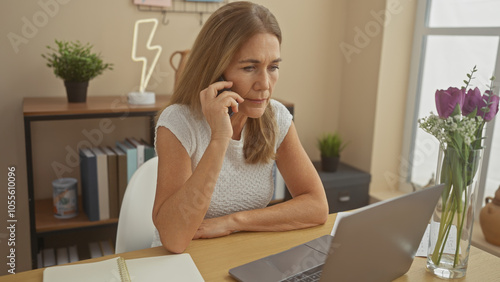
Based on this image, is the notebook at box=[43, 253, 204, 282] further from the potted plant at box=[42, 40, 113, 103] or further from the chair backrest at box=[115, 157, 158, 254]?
the potted plant at box=[42, 40, 113, 103]

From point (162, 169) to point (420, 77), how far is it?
6.31 feet

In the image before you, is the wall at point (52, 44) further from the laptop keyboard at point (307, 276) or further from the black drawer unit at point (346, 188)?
the laptop keyboard at point (307, 276)

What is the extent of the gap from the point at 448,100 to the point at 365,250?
0.38 meters

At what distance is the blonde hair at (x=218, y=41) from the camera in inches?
51.5

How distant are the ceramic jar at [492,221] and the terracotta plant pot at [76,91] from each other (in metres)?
1.88

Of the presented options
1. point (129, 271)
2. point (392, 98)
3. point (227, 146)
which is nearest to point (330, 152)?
point (392, 98)

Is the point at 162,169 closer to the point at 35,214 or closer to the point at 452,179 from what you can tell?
the point at 452,179

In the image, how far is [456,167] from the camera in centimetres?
100

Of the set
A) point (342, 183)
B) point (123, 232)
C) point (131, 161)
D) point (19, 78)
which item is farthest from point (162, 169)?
point (342, 183)

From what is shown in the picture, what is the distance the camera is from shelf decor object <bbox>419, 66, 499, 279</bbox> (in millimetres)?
982

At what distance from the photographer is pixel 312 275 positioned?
1013 millimetres

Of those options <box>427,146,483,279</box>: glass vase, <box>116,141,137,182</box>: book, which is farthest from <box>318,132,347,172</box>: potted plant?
<box>427,146,483,279</box>: glass vase

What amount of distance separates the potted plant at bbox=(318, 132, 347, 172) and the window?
435 mm

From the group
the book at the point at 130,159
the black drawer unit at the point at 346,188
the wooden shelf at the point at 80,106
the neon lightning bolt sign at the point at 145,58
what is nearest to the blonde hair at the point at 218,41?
the wooden shelf at the point at 80,106
